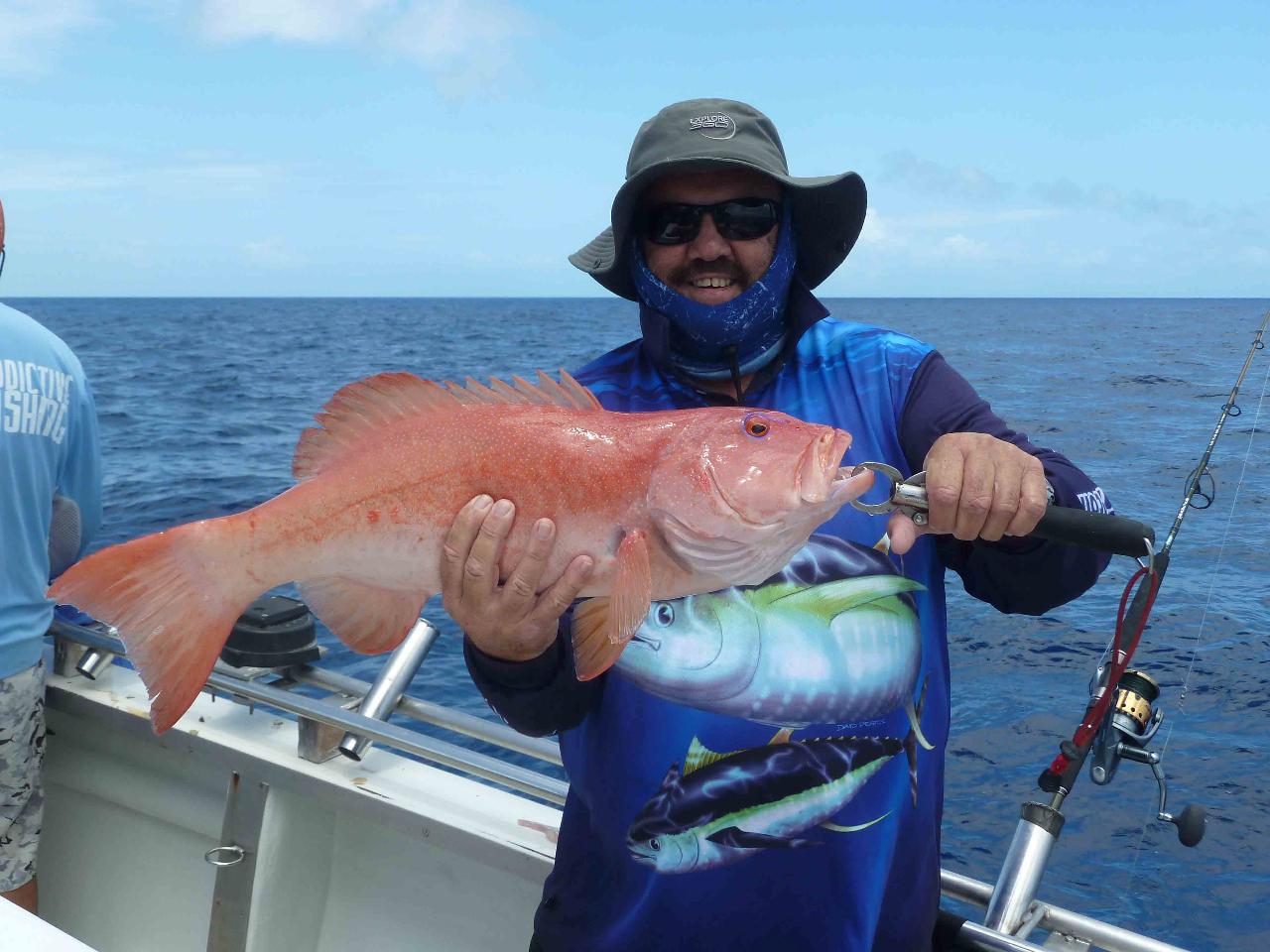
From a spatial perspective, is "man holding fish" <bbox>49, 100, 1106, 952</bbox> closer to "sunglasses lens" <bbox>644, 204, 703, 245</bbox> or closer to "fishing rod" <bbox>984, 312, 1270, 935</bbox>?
"sunglasses lens" <bbox>644, 204, 703, 245</bbox>

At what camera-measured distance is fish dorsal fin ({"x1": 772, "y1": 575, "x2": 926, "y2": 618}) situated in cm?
199

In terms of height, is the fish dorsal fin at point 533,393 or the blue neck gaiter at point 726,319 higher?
the blue neck gaiter at point 726,319

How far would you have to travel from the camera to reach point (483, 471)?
6.02 feet

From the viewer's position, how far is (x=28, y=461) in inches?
132

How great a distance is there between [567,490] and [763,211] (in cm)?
85

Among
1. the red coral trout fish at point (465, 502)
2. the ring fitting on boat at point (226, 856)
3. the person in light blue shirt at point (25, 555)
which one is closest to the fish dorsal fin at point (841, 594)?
the red coral trout fish at point (465, 502)

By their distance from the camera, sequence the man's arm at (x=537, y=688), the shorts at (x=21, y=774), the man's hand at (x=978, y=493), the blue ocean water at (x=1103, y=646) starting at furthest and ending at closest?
1. the blue ocean water at (x=1103, y=646)
2. the shorts at (x=21, y=774)
3. the man's arm at (x=537, y=688)
4. the man's hand at (x=978, y=493)

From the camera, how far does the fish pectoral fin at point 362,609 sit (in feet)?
6.28

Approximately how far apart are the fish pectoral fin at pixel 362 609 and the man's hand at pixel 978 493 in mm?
955

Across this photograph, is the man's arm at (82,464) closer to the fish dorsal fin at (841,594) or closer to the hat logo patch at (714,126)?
the hat logo patch at (714,126)

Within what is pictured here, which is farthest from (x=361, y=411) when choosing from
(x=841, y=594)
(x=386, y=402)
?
(x=841, y=594)

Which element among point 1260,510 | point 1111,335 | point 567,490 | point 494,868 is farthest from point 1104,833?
point 1111,335

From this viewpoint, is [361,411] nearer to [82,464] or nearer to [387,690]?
[387,690]

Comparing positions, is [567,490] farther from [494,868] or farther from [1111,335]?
[1111,335]
